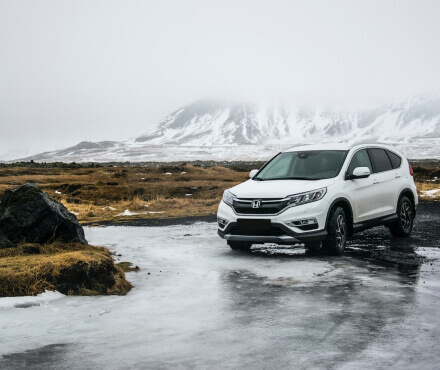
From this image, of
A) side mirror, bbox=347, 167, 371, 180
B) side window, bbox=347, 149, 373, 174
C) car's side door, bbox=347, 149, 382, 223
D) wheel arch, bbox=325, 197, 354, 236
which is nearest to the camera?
wheel arch, bbox=325, 197, 354, 236

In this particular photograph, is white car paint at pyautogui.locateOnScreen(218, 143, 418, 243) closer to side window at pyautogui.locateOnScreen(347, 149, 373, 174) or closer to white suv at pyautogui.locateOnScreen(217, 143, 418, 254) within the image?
white suv at pyautogui.locateOnScreen(217, 143, 418, 254)

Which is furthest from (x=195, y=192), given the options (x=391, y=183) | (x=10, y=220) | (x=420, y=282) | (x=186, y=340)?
(x=186, y=340)

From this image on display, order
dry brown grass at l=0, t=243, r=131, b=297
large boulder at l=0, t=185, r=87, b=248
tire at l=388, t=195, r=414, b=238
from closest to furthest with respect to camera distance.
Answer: dry brown grass at l=0, t=243, r=131, b=297 → large boulder at l=0, t=185, r=87, b=248 → tire at l=388, t=195, r=414, b=238

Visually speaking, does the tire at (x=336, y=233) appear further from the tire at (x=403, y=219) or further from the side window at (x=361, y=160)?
the tire at (x=403, y=219)

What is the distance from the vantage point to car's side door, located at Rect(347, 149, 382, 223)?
11.3 m

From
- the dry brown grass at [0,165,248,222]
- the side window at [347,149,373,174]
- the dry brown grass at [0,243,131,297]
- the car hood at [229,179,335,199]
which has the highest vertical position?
the side window at [347,149,373,174]

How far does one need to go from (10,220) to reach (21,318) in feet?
12.3

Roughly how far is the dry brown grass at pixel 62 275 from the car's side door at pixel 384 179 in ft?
19.0

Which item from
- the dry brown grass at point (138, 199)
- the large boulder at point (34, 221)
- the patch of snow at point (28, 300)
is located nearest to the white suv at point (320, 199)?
the large boulder at point (34, 221)

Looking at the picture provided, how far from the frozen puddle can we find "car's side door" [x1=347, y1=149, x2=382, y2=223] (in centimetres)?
145

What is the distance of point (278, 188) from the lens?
10734mm

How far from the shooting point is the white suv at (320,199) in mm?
10406

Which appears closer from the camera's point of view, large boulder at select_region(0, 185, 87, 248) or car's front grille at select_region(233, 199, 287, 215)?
large boulder at select_region(0, 185, 87, 248)

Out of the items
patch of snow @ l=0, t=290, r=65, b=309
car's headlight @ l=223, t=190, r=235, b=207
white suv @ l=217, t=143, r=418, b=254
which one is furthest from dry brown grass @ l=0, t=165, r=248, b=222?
patch of snow @ l=0, t=290, r=65, b=309
